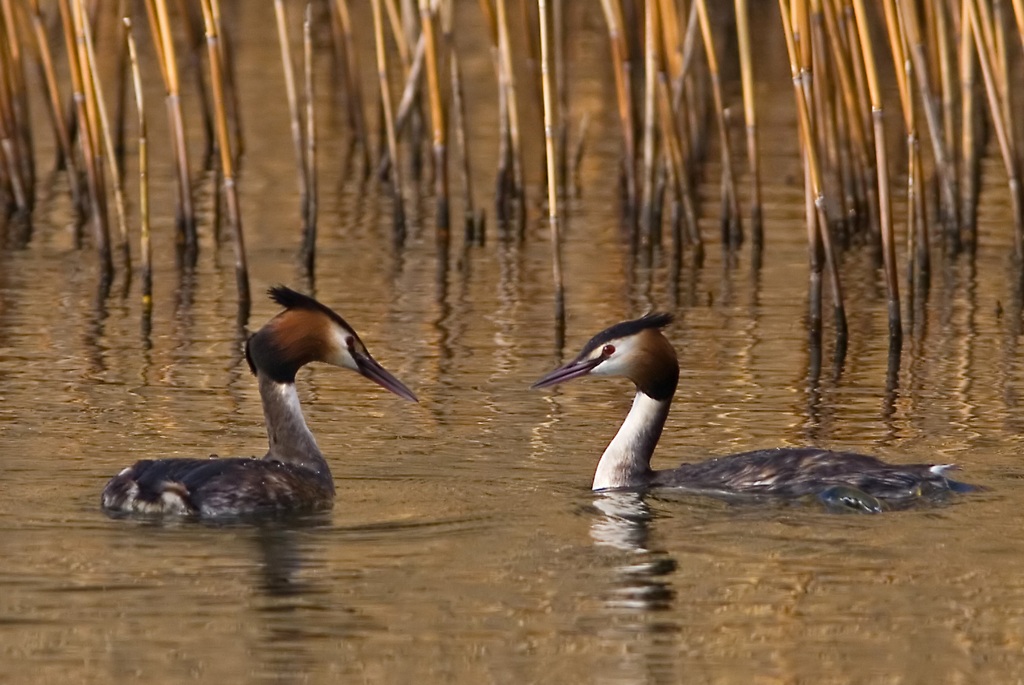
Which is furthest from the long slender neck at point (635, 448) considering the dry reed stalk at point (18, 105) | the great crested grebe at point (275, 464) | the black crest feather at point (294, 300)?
the dry reed stalk at point (18, 105)

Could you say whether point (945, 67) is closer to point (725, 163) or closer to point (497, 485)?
point (725, 163)

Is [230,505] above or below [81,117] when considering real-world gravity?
below

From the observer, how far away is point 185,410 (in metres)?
8.91

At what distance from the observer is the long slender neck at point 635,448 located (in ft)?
25.4

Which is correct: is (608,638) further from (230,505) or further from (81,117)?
(81,117)

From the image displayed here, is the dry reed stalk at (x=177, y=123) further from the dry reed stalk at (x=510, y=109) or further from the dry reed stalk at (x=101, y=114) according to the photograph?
the dry reed stalk at (x=510, y=109)

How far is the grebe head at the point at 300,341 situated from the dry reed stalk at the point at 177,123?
3051mm

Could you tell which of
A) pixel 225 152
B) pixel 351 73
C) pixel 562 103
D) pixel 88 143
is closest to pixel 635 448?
pixel 225 152

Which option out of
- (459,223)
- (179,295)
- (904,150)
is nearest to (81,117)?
(179,295)

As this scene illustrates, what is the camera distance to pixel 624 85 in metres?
12.1

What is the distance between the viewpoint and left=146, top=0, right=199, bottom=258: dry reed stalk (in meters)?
10.5

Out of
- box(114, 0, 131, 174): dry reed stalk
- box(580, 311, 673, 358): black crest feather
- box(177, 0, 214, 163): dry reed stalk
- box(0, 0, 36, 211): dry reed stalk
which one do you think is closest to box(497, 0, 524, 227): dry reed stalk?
box(114, 0, 131, 174): dry reed stalk

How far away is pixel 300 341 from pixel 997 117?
479 cm

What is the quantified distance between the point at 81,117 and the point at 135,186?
4655 mm
